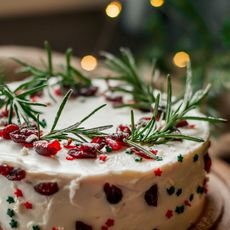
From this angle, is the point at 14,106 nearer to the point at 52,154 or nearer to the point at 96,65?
the point at 52,154

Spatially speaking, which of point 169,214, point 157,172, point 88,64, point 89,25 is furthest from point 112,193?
point 89,25

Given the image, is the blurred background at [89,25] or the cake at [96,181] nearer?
the cake at [96,181]

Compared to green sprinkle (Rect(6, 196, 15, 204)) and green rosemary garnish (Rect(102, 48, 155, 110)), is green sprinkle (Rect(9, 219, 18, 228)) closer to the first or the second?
green sprinkle (Rect(6, 196, 15, 204))

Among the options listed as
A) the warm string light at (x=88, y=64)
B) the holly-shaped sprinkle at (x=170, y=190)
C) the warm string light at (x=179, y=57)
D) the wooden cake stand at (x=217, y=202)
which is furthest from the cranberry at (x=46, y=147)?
the warm string light at (x=179, y=57)

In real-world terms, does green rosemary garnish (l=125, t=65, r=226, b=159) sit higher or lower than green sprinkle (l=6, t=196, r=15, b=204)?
higher

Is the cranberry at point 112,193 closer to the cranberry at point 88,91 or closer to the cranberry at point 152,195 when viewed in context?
the cranberry at point 152,195

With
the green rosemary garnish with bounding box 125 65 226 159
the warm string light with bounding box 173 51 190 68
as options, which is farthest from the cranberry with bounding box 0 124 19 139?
the warm string light with bounding box 173 51 190 68
